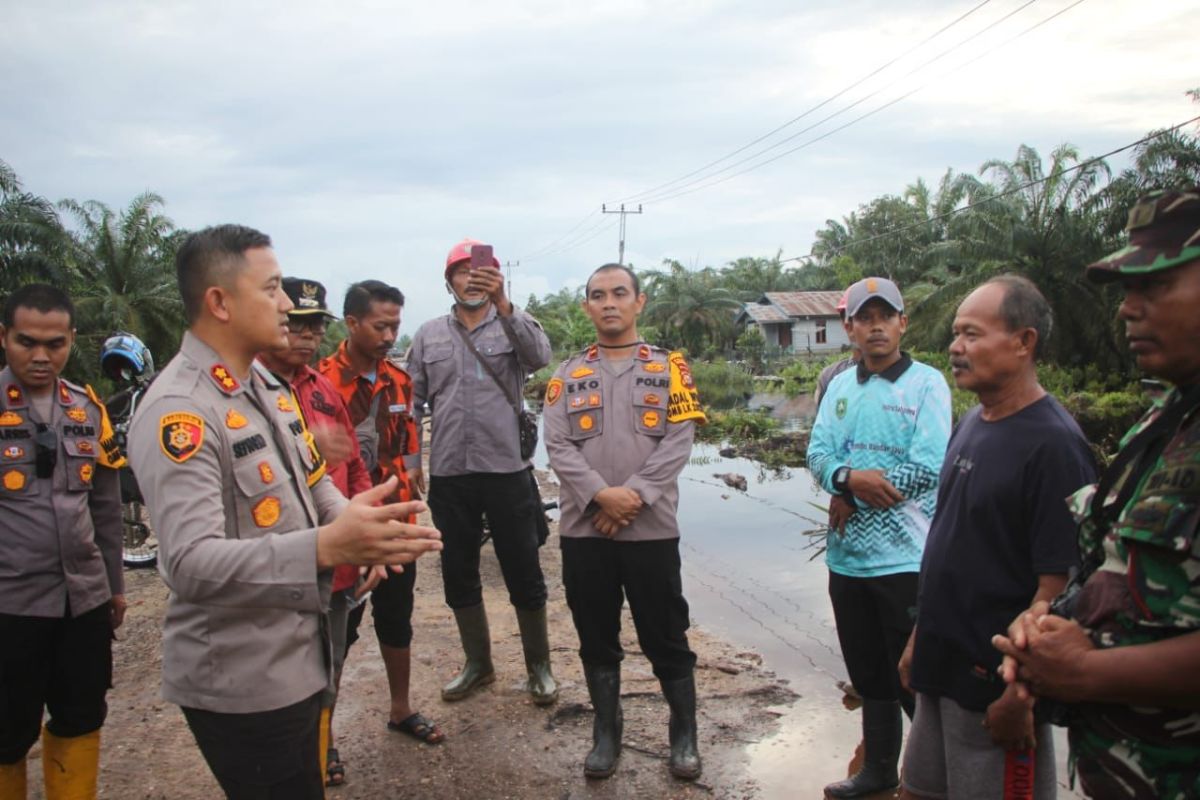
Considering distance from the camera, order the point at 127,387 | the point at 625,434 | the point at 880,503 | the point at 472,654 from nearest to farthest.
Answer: the point at 880,503
the point at 625,434
the point at 472,654
the point at 127,387

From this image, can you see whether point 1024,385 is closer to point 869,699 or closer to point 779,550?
point 869,699

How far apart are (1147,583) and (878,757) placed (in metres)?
2.21

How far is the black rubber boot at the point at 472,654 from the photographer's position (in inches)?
178

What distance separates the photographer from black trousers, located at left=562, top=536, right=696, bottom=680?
3.65m

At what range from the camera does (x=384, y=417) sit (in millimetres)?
4016

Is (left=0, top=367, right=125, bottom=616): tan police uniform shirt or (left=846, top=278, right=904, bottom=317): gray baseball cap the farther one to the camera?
(left=846, top=278, right=904, bottom=317): gray baseball cap

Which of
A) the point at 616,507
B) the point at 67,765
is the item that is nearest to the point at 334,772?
the point at 67,765

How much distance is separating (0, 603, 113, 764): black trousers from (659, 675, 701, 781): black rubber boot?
2.16 metres

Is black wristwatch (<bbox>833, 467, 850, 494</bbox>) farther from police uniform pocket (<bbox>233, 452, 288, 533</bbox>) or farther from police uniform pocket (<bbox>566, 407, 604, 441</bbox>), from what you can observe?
police uniform pocket (<bbox>233, 452, 288, 533</bbox>)

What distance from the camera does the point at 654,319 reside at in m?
50.2

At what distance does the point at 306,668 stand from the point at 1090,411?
18581mm

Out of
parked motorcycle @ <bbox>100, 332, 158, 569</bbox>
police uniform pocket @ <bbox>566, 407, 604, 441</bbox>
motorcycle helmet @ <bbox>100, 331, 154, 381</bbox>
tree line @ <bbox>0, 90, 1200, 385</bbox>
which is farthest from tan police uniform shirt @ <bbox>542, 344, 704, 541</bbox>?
tree line @ <bbox>0, 90, 1200, 385</bbox>

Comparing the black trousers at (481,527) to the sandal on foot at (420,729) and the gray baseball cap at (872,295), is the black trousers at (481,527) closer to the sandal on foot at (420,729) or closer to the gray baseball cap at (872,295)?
the sandal on foot at (420,729)

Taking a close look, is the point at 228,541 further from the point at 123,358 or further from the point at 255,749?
the point at 123,358
